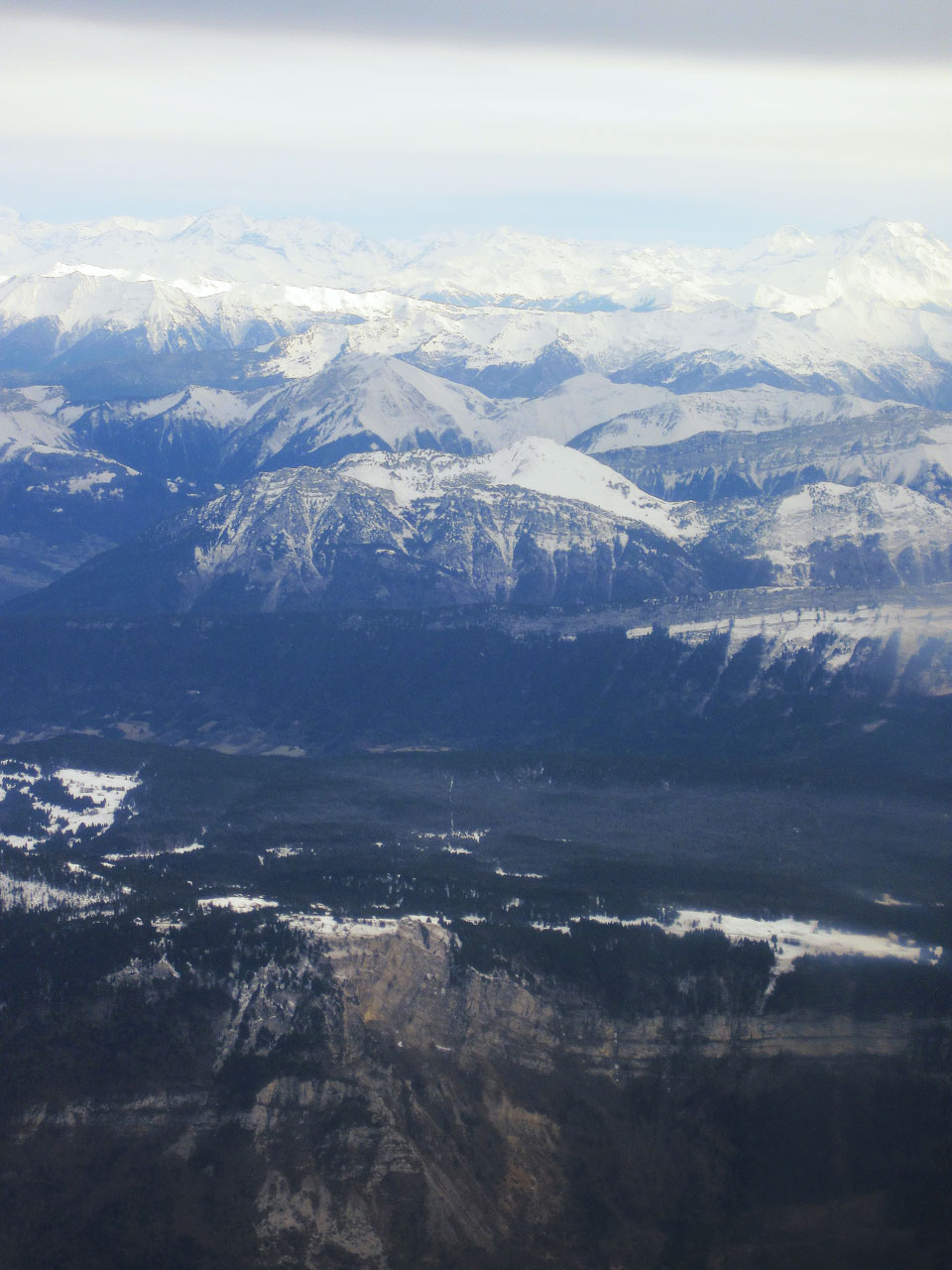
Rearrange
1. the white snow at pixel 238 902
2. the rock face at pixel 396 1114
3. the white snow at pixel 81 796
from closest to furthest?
the rock face at pixel 396 1114
the white snow at pixel 238 902
the white snow at pixel 81 796

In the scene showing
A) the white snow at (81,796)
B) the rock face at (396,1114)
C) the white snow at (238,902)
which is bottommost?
the rock face at (396,1114)

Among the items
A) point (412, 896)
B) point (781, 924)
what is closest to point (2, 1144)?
point (412, 896)

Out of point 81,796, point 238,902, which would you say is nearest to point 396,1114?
point 238,902

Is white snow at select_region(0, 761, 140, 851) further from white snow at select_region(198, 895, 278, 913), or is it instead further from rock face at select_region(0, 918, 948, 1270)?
rock face at select_region(0, 918, 948, 1270)

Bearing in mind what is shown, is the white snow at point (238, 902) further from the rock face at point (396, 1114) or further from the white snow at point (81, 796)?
the white snow at point (81, 796)

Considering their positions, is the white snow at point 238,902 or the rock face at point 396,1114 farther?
the white snow at point 238,902

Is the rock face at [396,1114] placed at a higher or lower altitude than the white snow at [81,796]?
lower

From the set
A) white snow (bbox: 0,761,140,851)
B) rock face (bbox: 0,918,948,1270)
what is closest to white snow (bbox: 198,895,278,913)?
rock face (bbox: 0,918,948,1270)

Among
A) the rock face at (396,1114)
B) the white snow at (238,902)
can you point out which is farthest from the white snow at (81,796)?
the rock face at (396,1114)
